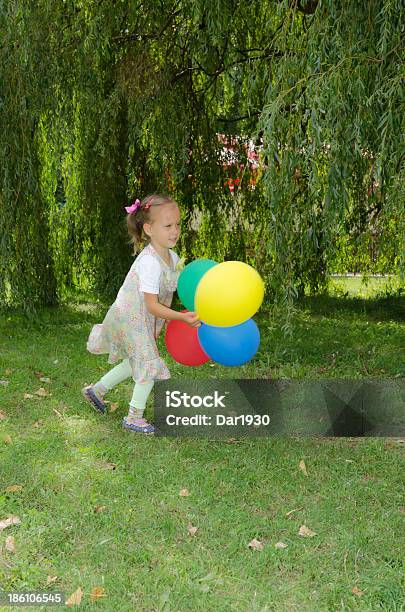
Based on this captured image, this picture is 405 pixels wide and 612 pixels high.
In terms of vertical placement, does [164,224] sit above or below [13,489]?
above

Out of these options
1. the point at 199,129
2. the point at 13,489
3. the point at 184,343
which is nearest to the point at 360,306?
the point at 199,129

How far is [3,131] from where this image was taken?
6484mm

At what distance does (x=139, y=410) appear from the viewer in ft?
14.9

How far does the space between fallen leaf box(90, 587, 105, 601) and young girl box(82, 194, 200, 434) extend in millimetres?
1680

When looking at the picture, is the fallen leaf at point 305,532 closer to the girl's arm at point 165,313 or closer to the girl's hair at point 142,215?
the girl's arm at point 165,313

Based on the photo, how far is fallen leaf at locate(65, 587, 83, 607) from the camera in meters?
2.74

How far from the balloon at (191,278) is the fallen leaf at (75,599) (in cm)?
194

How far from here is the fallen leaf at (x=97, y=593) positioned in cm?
278

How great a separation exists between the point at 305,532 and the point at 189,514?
541 mm

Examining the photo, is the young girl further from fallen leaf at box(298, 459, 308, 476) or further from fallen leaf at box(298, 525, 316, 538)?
fallen leaf at box(298, 525, 316, 538)

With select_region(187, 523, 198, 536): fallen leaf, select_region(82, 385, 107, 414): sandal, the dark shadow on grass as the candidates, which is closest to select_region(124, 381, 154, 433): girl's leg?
select_region(82, 385, 107, 414): sandal

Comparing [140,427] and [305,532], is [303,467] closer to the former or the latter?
[305,532]

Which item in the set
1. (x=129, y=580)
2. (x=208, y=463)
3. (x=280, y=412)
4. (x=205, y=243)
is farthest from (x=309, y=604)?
(x=205, y=243)

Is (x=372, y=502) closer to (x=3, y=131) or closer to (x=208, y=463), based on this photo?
(x=208, y=463)
